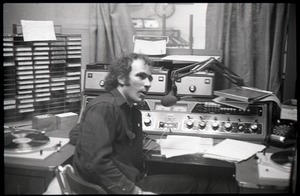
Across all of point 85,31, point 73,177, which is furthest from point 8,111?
point 85,31

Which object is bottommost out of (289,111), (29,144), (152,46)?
(29,144)

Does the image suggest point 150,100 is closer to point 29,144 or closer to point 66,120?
point 66,120

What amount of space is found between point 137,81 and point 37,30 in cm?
74

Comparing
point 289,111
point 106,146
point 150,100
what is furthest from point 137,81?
point 289,111

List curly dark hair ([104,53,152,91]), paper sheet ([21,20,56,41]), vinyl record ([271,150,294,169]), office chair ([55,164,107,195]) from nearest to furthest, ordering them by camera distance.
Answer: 1. office chair ([55,164,107,195])
2. vinyl record ([271,150,294,169])
3. curly dark hair ([104,53,152,91])
4. paper sheet ([21,20,56,41])

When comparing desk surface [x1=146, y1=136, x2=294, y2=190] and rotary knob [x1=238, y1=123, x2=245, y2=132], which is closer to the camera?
desk surface [x1=146, y1=136, x2=294, y2=190]

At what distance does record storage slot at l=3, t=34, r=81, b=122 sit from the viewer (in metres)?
1.93

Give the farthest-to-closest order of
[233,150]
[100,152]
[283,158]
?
[233,150] < [283,158] < [100,152]

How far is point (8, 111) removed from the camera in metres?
1.86

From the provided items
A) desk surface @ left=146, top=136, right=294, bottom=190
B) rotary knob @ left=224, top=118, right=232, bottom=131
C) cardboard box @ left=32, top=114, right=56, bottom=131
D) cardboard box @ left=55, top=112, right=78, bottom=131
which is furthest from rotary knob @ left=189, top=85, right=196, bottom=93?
cardboard box @ left=32, top=114, right=56, bottom=131

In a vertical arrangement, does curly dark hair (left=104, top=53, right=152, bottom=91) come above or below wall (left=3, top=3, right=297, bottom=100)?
below

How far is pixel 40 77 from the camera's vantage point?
2068mm

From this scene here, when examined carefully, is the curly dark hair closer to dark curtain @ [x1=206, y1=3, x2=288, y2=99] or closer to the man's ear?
the man's ear

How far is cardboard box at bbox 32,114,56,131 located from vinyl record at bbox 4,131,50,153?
0.21m
